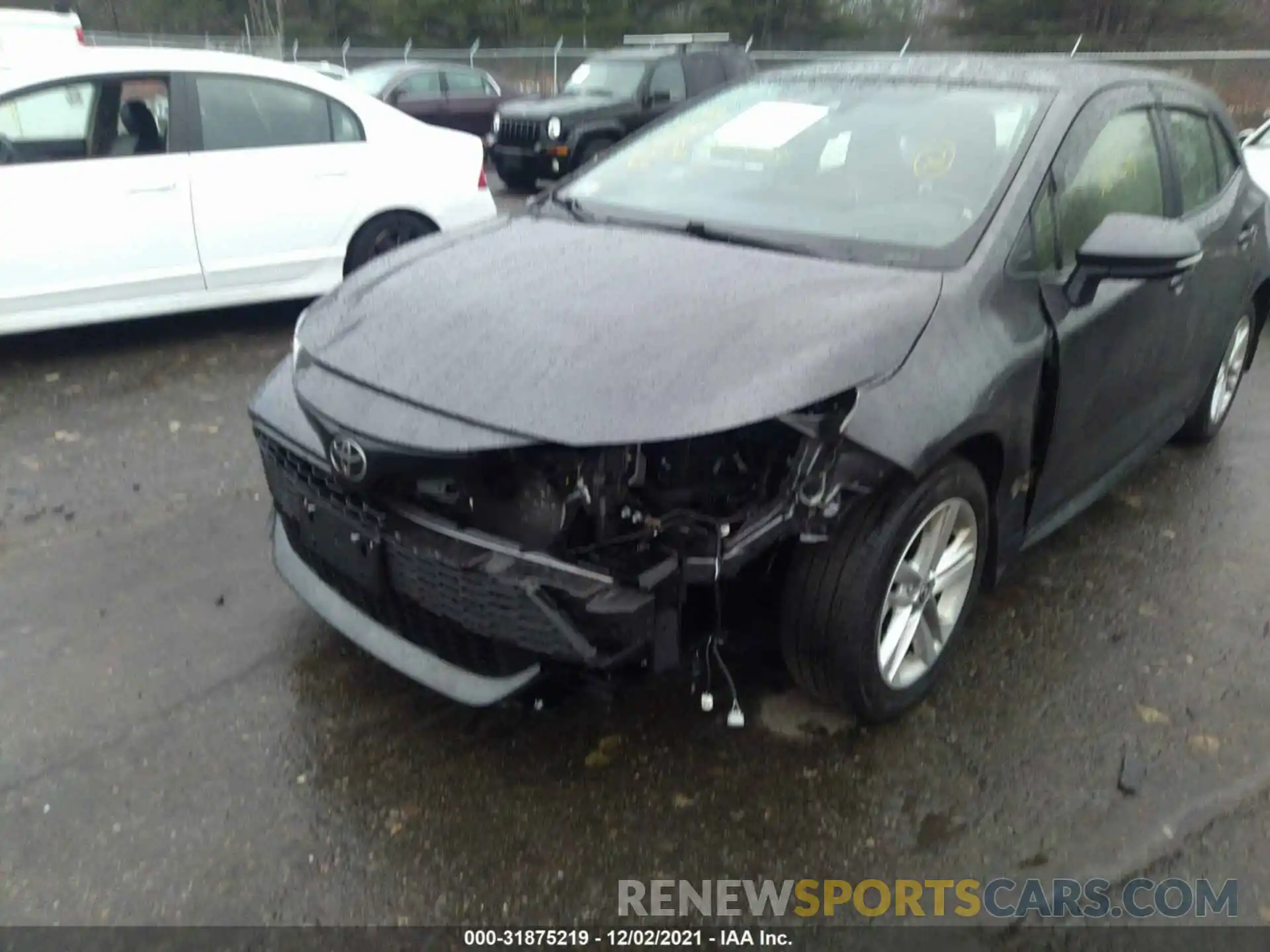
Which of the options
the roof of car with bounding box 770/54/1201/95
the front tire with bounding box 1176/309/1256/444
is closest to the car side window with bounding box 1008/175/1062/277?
the roof of car with bounding box 770/54/1201/95

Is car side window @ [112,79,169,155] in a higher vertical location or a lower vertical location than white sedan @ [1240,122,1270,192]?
higher

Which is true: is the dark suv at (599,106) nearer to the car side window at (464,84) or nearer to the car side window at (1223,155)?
the car side window at (464,84)

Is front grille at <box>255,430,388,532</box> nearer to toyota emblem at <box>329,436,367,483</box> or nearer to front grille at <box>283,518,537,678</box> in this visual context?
toyota emblem at <box>329,436,367,483</box>

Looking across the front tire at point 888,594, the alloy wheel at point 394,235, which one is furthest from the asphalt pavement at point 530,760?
the alloy wheel at point 394,235

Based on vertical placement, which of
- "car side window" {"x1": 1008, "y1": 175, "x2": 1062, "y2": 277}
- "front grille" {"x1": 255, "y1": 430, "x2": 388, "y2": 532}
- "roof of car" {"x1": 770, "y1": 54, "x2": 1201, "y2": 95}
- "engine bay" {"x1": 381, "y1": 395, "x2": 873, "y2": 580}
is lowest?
"front grille" {"x1": 255, "y1": 430, "x2": 388, "y2": 532}

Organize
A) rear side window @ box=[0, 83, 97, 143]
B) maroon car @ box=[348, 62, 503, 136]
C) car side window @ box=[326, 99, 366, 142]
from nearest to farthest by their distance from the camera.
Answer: rear side window @ box=[0, 83, 97, 143] < car side window @ box=[326, 99, 366, 142] < maroon car @ box=[348, 62, 503, 136]

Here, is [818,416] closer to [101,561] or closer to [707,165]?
[707,165]

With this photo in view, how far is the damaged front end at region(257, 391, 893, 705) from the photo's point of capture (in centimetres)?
230

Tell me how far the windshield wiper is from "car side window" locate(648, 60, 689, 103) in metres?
9.99

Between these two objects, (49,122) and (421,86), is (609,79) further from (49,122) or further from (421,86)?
(49,122)

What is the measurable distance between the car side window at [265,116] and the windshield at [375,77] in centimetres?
817

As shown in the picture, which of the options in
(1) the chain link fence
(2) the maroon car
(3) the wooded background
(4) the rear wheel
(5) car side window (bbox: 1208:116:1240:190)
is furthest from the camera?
(3) the wooded background

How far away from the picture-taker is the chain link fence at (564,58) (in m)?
17.2

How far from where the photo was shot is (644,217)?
130 inches
